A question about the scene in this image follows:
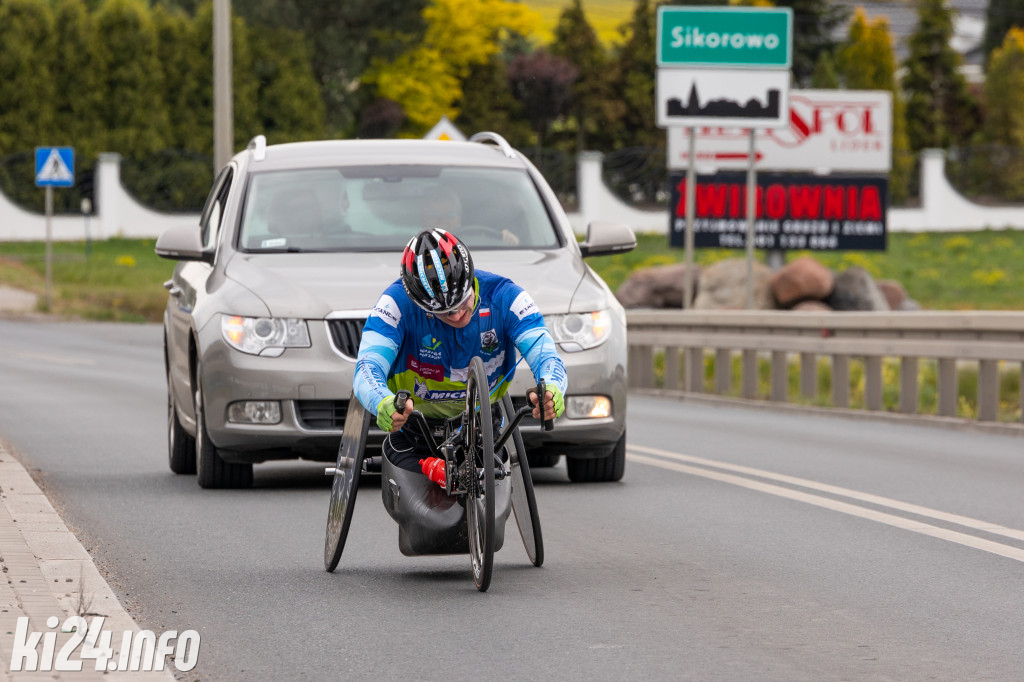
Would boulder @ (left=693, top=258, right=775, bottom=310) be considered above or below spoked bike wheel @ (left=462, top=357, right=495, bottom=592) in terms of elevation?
below

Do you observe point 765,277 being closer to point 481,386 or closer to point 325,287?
point 325,287

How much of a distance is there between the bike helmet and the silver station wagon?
3.12 m

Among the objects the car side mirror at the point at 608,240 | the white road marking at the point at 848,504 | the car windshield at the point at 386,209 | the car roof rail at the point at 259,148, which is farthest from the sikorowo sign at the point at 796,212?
the car side mirror at the point at 608,240

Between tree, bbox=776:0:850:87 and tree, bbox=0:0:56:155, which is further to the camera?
tree, bbox=776:0:850:87

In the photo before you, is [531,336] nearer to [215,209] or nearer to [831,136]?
[215,209]

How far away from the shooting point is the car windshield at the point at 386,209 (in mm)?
11602

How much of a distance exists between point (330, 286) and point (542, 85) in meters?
71.3

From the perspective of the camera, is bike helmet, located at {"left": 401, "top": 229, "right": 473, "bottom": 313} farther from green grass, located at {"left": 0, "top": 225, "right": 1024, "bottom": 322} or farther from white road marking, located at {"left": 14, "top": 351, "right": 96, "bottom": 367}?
green grass, located at {"left": 0, "top": 225, "right": 1024, "bottom": 322}

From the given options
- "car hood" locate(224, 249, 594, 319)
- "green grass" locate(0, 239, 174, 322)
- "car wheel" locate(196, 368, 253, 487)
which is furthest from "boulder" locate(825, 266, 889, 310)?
"car wheel" locate(196, 368, 253, 487)

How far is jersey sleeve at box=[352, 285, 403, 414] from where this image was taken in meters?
7.66

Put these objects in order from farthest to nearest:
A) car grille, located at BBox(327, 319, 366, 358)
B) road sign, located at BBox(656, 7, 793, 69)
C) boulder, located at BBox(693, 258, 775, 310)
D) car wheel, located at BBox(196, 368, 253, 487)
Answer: boulder, located at BBox(693, 258, 775, 310)
road sign, located at BBox(656, 7, 793, 69)
car wheel, located at BBox(196, 368, 253, 487)
car grille, located at BBox(327, 319, 366, 358)

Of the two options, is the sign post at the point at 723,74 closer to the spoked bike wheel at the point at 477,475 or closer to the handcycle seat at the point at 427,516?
the handcycle seat at the point at 427,516

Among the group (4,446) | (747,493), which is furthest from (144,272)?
(747,493)

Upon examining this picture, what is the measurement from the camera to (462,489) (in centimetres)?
768
